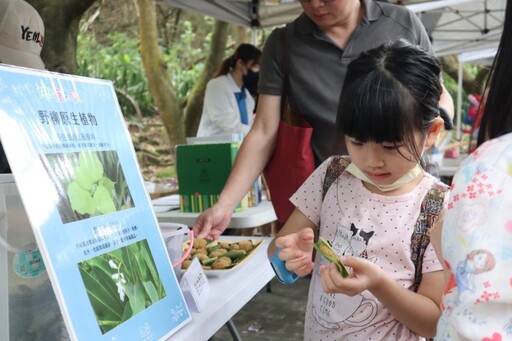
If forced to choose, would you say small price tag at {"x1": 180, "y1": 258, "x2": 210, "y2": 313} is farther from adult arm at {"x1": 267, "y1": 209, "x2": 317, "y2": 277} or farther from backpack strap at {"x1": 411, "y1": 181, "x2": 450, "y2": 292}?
backpack strap at {"x1": 411, "y1": 181, "x2": 450, "y2": 292}

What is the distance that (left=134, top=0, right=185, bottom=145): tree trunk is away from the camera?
6.70 meters

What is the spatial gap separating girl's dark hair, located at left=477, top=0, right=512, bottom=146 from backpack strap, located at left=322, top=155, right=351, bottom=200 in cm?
46

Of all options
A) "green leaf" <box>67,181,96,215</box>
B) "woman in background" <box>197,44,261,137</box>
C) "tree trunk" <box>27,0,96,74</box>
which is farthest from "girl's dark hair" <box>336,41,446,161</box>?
"woman in background" <box>197,44,261,137</box>

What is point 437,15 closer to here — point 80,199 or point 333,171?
point 333,171

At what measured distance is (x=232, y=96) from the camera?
4207 mm

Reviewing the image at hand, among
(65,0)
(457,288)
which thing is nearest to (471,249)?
(457,288)

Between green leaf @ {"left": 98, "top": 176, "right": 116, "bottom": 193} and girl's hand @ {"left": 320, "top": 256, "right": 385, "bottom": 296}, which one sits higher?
green leaf @ {"left": 98, "top": 176, "right": 116, "bottom": 193}

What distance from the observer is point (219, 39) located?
6.77 meters

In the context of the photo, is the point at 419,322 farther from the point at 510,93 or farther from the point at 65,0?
the point at 65,0

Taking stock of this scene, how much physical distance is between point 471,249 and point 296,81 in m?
1.01

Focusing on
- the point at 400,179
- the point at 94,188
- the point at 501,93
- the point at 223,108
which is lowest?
the point at 223,108

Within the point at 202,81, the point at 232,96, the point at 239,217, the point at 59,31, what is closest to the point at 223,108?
the point at 232,96

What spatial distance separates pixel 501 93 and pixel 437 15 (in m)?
6.26

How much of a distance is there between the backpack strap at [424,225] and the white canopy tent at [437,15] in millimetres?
1139
